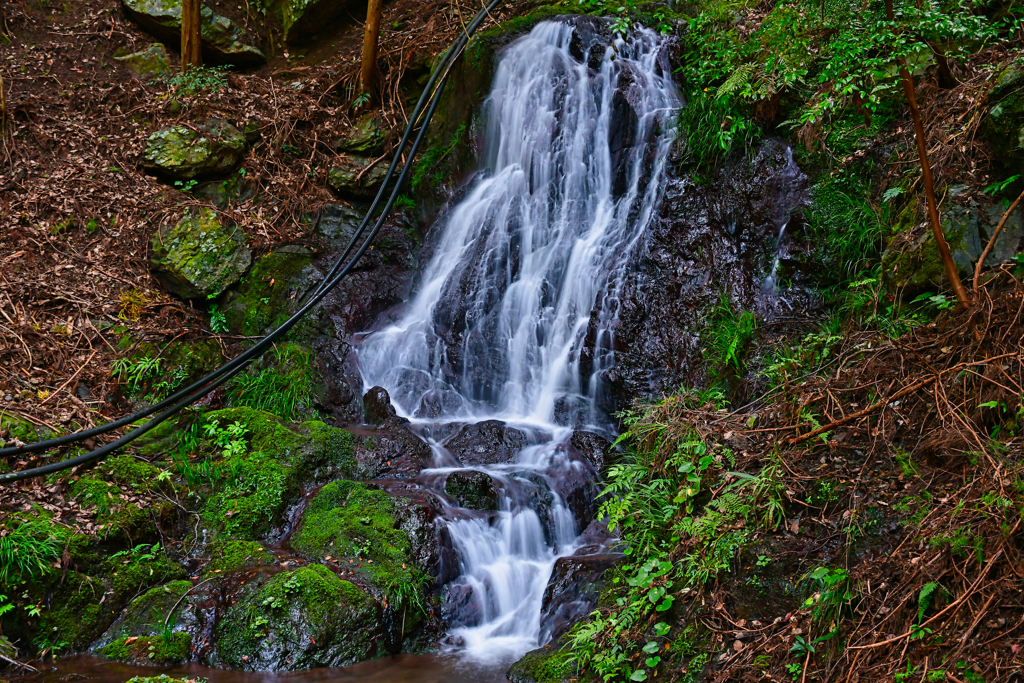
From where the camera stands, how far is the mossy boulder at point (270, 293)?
8.74 m

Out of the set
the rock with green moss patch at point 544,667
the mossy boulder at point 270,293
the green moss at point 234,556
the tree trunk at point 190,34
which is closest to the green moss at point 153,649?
the green moss at point 234,556

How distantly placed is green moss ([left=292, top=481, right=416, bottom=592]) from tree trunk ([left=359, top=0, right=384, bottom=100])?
7.14m

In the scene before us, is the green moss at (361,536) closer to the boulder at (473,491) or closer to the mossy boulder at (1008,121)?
the boulder at (473,491)

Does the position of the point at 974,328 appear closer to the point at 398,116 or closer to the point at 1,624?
the point at 1,624

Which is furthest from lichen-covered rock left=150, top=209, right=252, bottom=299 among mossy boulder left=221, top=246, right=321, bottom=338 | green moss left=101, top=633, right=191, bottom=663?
green moss left=101, top=633, right=191, bottom=663

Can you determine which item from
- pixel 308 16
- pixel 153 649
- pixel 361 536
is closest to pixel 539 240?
pixel 361 536

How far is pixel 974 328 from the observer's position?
413 centimetres

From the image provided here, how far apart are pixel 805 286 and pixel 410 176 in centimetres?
595

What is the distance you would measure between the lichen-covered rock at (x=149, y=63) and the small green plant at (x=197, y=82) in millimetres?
350

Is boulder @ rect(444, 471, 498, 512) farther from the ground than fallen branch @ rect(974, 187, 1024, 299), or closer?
closer

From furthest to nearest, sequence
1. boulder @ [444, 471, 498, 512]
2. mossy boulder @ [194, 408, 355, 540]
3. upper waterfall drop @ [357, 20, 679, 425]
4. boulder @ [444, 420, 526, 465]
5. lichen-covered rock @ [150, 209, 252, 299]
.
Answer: lichen-covered rock @ [150, 209, 252, 299] → upper waterfall drop @ [357, 20, 679, 425] → boulder @ [444, 420, 526, 465] → boulder @ [444, 471, 498, 512] → mossy boulder @ [194, 408, 355, 540]

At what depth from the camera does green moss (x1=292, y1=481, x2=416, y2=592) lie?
534 centimetres

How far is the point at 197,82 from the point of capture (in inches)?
419

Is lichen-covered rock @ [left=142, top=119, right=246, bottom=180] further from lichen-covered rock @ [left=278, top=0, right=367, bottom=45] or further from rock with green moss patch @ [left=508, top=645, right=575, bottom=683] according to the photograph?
rock with green moss patch @ [left=508, top=645, right=575, bottom=683]
